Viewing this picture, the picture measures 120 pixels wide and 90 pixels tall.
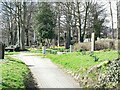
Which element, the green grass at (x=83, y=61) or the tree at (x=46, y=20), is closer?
the green grass at (x=83, y=61)

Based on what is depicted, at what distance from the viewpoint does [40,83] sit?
11.6 meters

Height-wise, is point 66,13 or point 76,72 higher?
point 66,13

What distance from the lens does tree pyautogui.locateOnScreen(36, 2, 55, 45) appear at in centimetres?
4434

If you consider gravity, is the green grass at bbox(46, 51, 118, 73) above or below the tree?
below

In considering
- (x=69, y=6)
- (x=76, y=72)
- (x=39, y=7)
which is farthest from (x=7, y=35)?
(x=76, y=72)

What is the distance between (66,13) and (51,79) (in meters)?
30.1

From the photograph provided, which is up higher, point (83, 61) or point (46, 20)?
point (46, 20)

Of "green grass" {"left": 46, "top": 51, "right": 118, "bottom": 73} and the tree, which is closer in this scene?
"green grass" {"left": 46, "top": 51, "right": 118, "bottom": 73}

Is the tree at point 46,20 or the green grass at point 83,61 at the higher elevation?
the tree at point 46,20

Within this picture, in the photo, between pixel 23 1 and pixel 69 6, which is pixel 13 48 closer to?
pixel 23 1

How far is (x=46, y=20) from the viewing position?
4453cm

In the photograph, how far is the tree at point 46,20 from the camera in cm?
4434

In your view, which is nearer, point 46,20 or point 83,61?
point 83,61

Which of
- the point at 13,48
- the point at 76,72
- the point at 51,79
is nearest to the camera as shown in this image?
the point at 51,79
